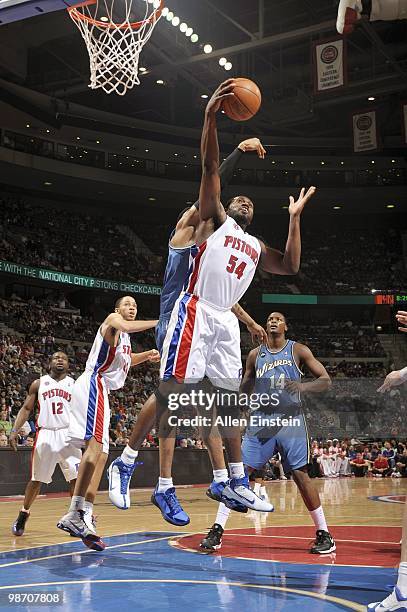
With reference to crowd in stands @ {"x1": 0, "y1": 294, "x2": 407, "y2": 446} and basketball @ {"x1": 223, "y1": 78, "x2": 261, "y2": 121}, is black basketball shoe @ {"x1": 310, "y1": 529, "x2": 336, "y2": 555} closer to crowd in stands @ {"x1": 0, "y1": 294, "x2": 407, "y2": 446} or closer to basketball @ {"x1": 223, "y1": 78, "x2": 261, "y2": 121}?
basketball @ {"x1": 223, "y1": 78, "x2": 261, "y2": 121}

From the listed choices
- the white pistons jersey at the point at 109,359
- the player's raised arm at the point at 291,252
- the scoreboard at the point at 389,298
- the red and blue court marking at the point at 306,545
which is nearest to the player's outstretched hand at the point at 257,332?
the player's raised arm at the point at 291,252

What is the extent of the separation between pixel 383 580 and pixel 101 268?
2425 centimetres

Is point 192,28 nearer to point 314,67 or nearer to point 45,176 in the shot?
point 314,67

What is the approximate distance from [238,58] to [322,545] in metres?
19.4

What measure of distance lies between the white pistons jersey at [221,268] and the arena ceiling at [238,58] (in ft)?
48.2

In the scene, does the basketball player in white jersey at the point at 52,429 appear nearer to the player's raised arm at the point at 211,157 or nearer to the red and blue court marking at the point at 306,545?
the red and blue court marking at the point at 306,545

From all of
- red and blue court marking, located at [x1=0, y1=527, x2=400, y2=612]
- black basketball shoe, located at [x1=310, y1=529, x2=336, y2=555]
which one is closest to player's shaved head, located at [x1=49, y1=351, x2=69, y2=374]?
red and blue court marking, located at [x1=0, y1=527, x2=400, y2=612]

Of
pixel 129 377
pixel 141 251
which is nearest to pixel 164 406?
pixel 129 377

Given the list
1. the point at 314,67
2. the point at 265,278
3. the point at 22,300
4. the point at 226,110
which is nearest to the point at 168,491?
the point at 226,110

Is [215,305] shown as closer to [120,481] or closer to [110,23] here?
[120,481]

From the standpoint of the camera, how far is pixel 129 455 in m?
5.48

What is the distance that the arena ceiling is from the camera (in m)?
19.9

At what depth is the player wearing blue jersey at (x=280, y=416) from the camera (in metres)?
6.55

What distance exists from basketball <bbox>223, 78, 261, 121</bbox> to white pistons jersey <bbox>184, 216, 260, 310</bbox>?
724 millimetres
